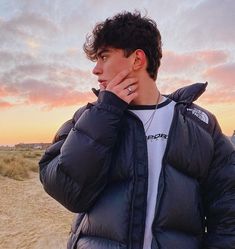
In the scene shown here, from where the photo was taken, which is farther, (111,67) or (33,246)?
(33,246)

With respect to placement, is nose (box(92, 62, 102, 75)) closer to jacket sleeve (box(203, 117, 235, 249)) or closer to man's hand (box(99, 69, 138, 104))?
man's hand (box(99, 69, 138, 104))

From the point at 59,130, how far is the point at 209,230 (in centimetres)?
94

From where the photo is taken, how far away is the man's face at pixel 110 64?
232 centimetres

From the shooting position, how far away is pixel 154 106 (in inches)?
93.9

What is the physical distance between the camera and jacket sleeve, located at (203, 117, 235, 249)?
2.31 m

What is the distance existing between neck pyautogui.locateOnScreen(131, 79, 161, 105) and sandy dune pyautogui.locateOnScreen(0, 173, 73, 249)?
644 cm

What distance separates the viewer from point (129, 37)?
238cm

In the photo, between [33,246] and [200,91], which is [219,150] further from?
[33,246]

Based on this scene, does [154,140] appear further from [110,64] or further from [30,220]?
[30,220]

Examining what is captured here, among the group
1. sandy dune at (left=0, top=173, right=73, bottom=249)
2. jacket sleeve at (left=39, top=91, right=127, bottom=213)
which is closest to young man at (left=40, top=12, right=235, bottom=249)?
jacket sleeve at (left=39, top=91, right=127, bottom=213)

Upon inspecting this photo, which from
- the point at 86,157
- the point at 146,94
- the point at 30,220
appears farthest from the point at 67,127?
the point at 30,220

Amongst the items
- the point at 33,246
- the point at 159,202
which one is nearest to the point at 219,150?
the point at 159,202

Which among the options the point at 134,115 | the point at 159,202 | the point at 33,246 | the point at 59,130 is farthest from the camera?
the point at 33,246

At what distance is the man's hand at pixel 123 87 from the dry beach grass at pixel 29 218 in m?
6.55
